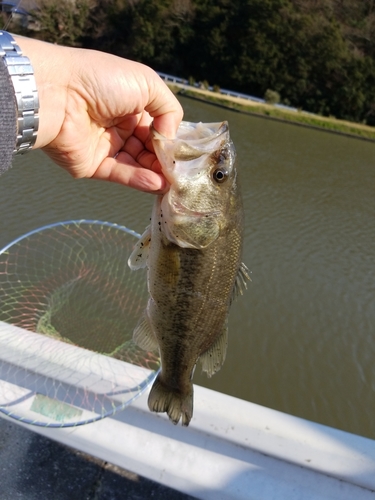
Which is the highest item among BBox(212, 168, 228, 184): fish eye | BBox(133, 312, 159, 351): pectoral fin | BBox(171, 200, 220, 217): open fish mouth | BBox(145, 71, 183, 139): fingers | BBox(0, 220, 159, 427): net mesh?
BBox(145, 71, 183, 139): fingers

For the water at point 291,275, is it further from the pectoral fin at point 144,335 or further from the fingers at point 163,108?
the fingers at point 163,108

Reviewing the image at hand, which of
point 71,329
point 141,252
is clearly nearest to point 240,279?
point 141,252

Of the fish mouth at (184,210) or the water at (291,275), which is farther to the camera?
the water at (291,275)

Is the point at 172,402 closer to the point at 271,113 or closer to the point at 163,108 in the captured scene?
the point at 163,108

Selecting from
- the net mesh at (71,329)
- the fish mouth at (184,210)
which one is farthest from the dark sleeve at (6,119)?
the net mesh at (71,329)

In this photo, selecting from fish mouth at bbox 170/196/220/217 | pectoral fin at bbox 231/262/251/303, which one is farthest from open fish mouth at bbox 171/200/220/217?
pectoral fin at bbox 231/262/251/303

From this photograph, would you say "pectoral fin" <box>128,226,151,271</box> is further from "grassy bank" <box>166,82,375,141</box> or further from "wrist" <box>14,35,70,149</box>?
"grassy bank" <box>166,82,375,141</box>
